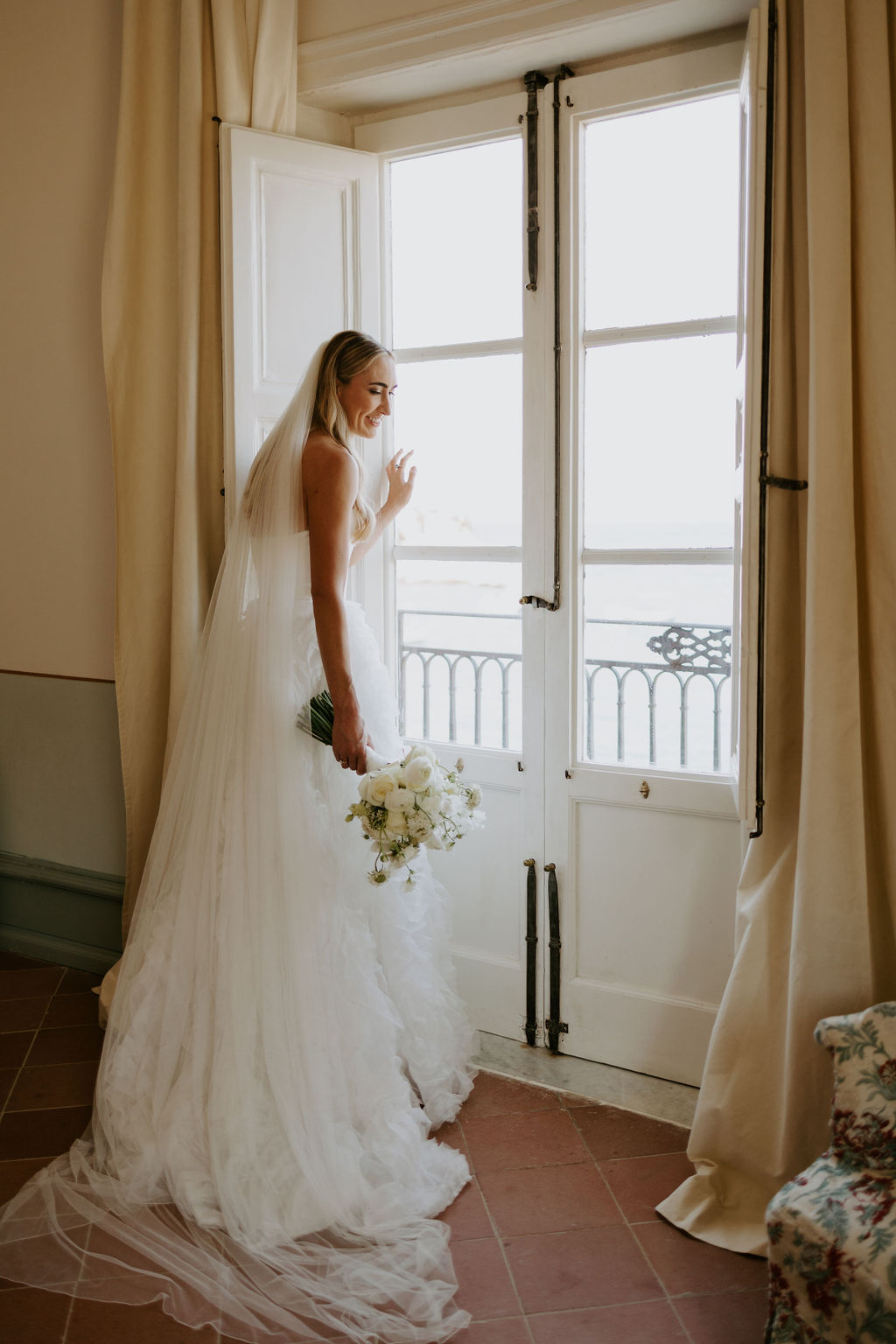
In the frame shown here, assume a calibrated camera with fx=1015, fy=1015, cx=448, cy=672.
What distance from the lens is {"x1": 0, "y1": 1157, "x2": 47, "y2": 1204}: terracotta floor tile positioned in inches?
91.9

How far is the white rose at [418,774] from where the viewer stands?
2.24 meters

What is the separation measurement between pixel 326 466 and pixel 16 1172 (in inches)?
72.5

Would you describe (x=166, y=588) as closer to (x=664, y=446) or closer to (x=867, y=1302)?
(x=664, y=446)

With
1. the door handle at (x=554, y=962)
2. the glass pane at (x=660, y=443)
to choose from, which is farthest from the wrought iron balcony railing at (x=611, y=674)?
the door handle at (x=554, y=962)

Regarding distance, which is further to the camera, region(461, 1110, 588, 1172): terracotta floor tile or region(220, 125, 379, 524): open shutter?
region(220, 125, 379, 524): open shutter

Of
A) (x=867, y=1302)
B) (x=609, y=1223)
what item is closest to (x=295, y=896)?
(x=609, y=1223)

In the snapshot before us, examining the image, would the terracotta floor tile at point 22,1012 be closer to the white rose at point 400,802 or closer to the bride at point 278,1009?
the bride at point 278,1009

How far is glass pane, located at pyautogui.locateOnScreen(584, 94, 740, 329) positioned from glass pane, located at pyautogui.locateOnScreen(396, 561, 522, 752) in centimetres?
79

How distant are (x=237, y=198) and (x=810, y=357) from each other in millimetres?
1653

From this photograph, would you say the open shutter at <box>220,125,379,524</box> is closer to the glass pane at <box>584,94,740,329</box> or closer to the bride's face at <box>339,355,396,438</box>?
the bride's face at <box>339,355,396,438</box>

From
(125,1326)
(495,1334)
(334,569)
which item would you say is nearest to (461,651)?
(334,569)

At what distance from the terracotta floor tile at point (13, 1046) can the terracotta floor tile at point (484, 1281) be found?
4.98 feet

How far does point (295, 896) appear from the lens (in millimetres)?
2381

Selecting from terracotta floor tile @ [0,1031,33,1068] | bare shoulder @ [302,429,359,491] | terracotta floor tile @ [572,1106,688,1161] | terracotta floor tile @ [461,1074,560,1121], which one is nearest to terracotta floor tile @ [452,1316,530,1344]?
terracotta floor tile @ [572,1106,688,1161]
